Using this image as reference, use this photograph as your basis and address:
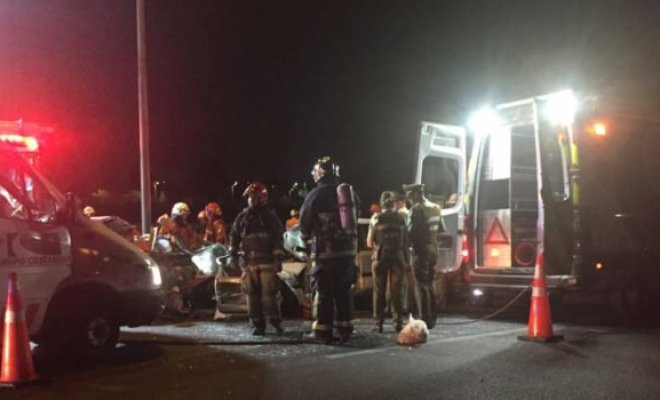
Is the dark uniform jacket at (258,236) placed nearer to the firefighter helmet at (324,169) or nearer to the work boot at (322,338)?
the firefighter helmet at (324,169)

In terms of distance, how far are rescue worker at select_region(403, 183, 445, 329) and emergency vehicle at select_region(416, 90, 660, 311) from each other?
112 cm

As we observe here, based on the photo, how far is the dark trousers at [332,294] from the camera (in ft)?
26.2

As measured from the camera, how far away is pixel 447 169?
1152 centimetres

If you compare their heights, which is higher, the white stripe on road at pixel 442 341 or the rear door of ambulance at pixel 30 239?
the rear door of ambulance at pixel 30 239

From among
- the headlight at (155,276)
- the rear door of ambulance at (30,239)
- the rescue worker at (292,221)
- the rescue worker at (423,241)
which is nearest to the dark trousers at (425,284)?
the rescue worker at (423,241)

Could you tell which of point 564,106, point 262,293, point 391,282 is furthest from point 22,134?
point 564,106

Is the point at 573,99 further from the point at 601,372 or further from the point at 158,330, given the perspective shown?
the point at 158,330

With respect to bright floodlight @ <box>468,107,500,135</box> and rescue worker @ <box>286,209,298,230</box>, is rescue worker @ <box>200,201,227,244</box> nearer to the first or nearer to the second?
rescue worker @ <box>286,209,298,230</box>

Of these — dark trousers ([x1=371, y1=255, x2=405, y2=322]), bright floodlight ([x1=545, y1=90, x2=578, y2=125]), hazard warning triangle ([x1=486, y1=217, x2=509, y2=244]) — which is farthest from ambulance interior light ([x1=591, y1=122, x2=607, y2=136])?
dark trousers ([x1=371, y1=255, x2=405, y2=322])

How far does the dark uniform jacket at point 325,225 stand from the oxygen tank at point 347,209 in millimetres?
39

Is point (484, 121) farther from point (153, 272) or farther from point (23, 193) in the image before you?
point (23, 193)

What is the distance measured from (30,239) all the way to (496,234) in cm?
639

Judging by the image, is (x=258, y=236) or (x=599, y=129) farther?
(x=599, y=129)

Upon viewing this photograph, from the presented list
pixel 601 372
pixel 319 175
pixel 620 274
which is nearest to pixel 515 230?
pixel 620 274
